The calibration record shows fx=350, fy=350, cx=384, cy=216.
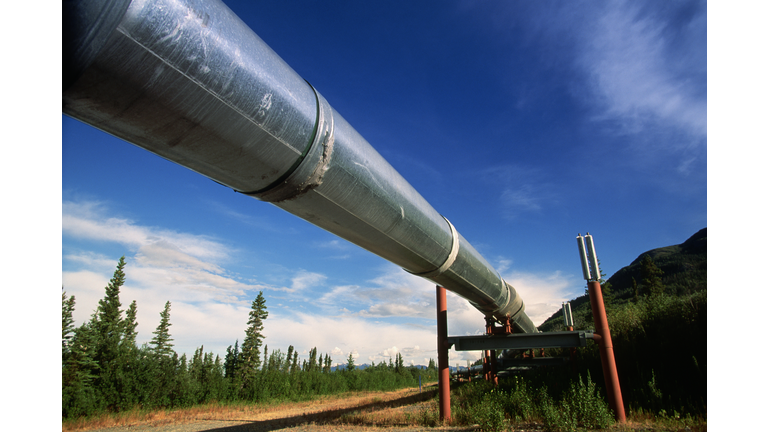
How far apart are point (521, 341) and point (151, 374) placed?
2366 cm

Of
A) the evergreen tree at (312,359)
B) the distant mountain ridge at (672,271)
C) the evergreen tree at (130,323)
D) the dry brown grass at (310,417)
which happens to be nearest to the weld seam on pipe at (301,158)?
the dry brown grass at (310,417)

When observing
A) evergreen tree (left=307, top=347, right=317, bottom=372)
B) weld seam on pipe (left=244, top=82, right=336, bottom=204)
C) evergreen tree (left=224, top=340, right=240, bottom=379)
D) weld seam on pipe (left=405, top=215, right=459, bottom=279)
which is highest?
weld seam on pipe (left=244, top=82, right=336, bottom=204)

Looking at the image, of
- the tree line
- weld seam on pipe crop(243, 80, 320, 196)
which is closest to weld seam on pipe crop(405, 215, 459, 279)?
weld seam on pipe crop(243, 80, 320, 196)

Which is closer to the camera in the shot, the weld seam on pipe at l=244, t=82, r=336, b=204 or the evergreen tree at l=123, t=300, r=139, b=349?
the weld seam on pipe at l=244, t=82, r=336, b=204

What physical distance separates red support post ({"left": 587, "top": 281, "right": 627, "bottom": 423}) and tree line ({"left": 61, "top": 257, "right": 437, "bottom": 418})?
15515mm

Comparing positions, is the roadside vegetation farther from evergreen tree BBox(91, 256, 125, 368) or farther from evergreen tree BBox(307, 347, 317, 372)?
evergreen tree BBox(307, 347, 317, 372)

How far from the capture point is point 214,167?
230cm

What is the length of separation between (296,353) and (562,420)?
54297 mm

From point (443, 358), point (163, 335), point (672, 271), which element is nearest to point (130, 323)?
point (163, 335)

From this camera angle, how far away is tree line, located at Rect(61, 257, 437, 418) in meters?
19.0

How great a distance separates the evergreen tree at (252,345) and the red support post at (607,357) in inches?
1240

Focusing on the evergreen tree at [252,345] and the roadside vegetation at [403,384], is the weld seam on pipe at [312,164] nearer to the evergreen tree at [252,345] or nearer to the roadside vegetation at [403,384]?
the roadside vegetation at [403,384]

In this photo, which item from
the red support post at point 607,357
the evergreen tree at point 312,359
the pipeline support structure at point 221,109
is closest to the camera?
the pipeline support structure at point 221,109

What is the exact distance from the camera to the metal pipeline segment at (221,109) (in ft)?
5.05
